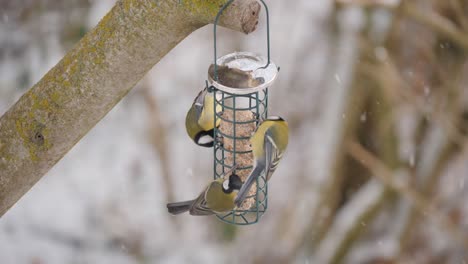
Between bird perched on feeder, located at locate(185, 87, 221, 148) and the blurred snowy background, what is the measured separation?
5.60 ft

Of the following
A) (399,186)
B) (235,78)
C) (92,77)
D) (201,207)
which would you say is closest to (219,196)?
(201,207)

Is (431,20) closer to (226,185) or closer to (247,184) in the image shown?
(226,185)

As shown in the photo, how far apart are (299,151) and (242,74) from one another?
3232mm

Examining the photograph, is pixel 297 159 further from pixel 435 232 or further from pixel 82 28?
pixel 82 28

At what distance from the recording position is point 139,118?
552cm

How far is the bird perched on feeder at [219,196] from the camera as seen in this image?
276cm

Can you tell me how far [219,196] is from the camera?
9.11 ft

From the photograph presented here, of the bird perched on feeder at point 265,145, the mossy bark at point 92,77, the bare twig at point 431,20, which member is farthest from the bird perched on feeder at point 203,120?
the bare twig at point 431,20

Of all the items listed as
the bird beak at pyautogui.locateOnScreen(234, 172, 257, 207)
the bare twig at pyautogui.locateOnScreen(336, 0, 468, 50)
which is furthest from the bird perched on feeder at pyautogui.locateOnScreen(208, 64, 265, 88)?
the bare twig at pyautogui.locateOnScreen(336, 0, 468, 50)

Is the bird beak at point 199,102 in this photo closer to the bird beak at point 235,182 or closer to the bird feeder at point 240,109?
the bird feeder at point 240,109

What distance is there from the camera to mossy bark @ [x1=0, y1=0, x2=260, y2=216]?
2.04 meters

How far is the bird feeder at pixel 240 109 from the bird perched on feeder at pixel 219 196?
7 cm

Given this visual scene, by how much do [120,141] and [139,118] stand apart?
1.03ft

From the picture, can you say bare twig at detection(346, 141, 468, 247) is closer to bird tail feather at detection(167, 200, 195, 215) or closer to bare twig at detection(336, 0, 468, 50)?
bare twig at detection(336, 0, 468, 50)
